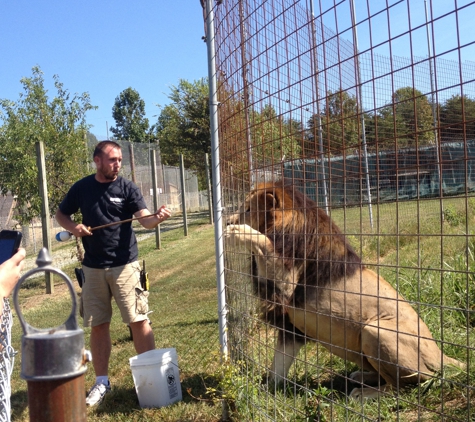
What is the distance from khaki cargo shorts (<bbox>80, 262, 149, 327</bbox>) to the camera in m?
4.48

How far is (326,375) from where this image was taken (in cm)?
441

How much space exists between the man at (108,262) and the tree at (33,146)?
619cm

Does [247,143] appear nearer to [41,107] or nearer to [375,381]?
[375,381]

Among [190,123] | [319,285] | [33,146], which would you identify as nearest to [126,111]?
[190,123]

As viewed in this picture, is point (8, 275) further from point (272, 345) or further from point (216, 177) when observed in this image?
point (272, 345)

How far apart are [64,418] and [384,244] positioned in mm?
→ 7906

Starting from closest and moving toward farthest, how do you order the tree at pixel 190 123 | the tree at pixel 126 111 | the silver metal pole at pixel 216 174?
1. the silver metal pole at pixel 216 174
2. the tree at pixel 190 123
3. the tree at pixel 126 111

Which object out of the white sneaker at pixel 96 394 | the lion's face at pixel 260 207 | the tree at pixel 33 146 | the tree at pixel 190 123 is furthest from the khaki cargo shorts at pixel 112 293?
the tree at pixel 190 123

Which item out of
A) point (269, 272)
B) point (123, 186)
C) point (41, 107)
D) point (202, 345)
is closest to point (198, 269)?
point (41, 107)

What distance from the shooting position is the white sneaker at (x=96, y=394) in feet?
13.5

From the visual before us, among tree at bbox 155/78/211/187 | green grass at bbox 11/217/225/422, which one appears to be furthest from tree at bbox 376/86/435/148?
tree at bbox 155/78/211/187

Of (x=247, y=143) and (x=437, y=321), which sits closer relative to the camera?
(x=247, y=143)

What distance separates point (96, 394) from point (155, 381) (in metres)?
0.56

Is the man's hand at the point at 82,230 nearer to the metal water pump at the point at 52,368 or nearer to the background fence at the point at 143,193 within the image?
the metal water pump at the point at 52,368
